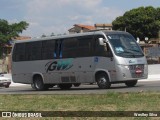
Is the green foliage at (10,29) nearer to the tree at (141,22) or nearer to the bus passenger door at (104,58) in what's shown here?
the tree at (141,22)

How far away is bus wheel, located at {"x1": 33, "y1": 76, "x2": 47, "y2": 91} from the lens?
2661cm

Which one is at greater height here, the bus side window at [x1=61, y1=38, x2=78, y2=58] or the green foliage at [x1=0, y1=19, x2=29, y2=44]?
the green foliage at [x1=0, y1=19, x2=29, y2=44]

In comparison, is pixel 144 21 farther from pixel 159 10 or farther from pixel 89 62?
pixel 89 62

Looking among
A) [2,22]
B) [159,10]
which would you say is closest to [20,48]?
[2,22]

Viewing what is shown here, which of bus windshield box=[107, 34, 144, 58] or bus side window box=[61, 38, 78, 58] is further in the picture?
bus side window box=[61, 38, 78, 58]

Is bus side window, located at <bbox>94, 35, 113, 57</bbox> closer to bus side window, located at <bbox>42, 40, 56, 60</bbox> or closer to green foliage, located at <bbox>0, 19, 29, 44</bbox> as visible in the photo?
bus side window, located at <bbox>42, 40, 56, 60</bbox>

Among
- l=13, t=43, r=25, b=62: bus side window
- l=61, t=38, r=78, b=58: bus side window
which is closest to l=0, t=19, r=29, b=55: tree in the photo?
l=13, t=43, r=25, b=62: bus side window

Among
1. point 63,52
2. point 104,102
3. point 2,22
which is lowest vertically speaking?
point 104,102

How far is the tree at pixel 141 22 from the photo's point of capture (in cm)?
9350

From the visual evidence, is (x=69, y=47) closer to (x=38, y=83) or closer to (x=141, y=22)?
(x=38, y=83)

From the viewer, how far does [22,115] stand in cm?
937

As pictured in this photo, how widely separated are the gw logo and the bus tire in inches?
37.9

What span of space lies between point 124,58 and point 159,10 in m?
79.1

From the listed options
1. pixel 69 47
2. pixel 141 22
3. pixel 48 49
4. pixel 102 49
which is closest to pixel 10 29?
→ pixel 141 22
